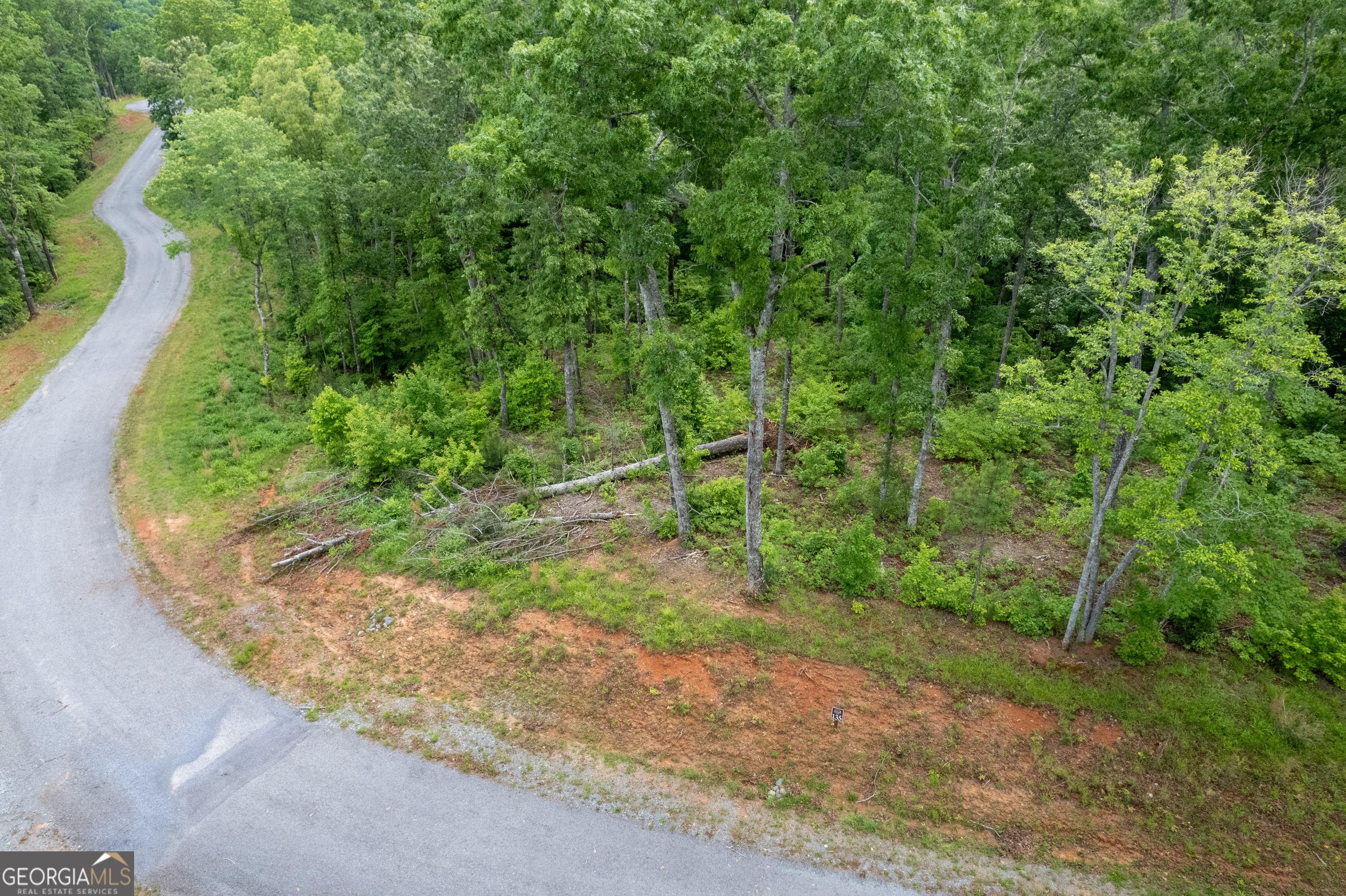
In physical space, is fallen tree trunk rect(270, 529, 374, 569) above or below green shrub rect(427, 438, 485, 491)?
below

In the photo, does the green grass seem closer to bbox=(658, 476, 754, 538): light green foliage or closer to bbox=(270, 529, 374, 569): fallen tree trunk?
bbox=(270, 529, 374, 569): fallen tree trunk

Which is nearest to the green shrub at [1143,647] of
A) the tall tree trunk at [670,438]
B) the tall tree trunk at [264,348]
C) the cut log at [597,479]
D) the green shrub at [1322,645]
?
the green shrub at [1322,645]

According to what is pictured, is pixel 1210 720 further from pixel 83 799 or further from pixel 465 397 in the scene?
pixel 465 397

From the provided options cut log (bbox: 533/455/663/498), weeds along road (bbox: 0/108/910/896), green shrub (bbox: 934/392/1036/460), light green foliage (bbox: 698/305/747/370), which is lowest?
weeds along road (bbox: 0/108/910/896)

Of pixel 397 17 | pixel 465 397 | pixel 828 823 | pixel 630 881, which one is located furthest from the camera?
pixel 465 397

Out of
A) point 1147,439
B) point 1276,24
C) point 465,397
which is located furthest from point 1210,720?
point 465,397

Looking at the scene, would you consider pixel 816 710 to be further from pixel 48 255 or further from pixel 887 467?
pixel 48 255

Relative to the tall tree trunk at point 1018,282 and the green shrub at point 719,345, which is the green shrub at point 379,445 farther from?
the tall tree trunk at point 1018,282

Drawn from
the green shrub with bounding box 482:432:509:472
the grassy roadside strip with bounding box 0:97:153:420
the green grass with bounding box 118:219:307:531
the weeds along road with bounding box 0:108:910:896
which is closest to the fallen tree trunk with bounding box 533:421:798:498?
the green shrub with bounding box 482:432:509:472
